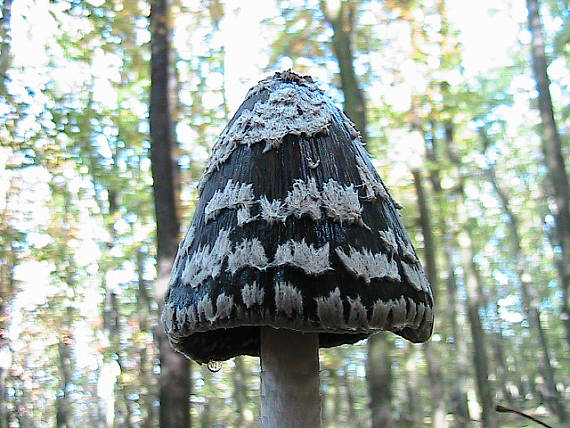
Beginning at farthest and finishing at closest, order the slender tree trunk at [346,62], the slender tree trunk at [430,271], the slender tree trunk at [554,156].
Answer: the slender tree trunk at [554,156] → the slender tree trunk at [430,271] → the slender tree trunk at [346,62]

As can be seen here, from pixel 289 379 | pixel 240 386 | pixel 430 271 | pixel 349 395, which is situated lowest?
pixel 349 395

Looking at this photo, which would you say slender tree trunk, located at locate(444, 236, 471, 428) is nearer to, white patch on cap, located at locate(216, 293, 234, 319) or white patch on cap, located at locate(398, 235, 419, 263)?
white patch on cap, located at locate(398, 235, 419, 263)

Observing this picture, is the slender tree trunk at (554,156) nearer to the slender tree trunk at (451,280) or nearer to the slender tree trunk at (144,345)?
the slender tree trunk at (451,280)

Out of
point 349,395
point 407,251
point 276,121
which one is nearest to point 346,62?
point 276,121

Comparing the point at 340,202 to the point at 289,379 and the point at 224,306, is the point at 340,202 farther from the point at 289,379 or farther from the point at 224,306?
the point at 289,379

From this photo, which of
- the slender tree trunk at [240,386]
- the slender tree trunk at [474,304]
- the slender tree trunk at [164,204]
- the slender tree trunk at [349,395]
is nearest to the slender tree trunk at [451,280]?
the slender tree trunk at [474,304]
